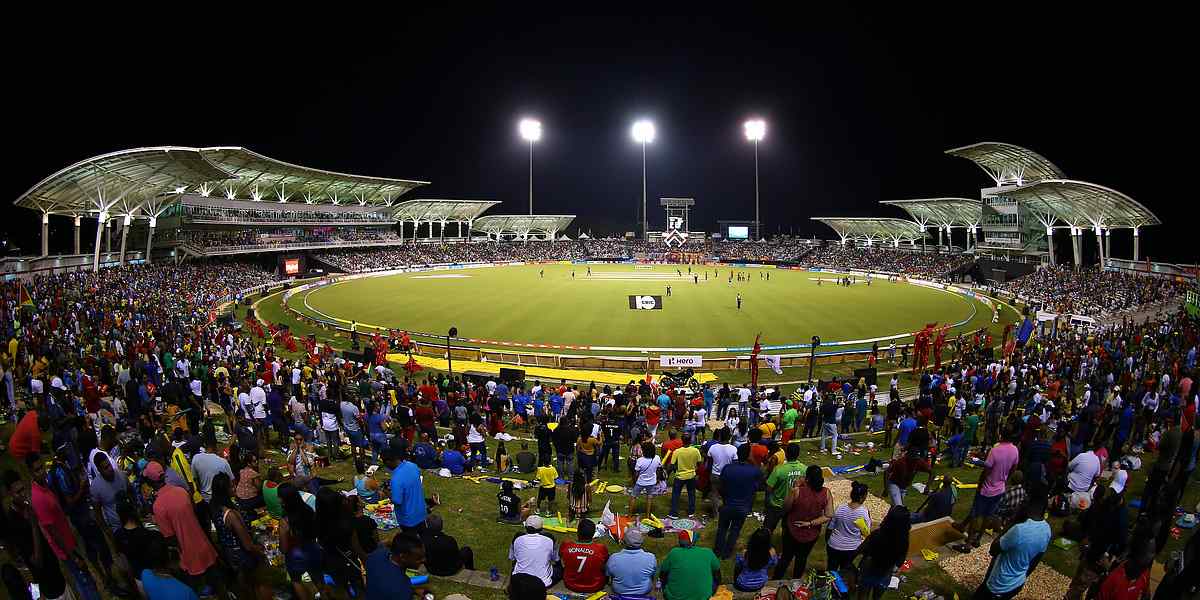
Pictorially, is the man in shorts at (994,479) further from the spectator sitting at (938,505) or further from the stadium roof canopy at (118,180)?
the stadium roof canopy at (118,180)

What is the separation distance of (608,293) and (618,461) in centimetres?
4534

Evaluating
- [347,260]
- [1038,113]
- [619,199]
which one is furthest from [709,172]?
[347,260]

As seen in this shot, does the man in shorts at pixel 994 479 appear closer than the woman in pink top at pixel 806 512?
No

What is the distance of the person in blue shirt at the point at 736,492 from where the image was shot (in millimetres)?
7668

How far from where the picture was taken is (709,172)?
5069 inches

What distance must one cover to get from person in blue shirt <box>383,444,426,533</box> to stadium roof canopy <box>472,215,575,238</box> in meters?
113

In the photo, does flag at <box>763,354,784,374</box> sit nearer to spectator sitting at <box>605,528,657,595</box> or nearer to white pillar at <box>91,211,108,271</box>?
spectator sitting at <box>605,528,657,595</box>

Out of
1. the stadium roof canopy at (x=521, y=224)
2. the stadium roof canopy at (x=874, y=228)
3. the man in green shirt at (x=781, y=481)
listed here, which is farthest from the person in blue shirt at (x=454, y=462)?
the stadium roof canopy at (x=521, y=224)

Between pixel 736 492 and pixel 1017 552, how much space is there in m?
2.90

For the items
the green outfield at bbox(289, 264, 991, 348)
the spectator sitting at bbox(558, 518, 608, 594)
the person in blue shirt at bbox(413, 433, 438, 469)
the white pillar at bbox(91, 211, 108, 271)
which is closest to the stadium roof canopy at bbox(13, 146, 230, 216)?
the white pillar at bbox(91, 211, 108, 271)

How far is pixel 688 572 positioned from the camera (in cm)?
564

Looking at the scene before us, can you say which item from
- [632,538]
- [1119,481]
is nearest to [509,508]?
[632,538]

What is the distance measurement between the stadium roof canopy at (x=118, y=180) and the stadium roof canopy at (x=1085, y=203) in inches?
2743

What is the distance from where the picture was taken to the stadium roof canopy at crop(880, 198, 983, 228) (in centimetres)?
8356
